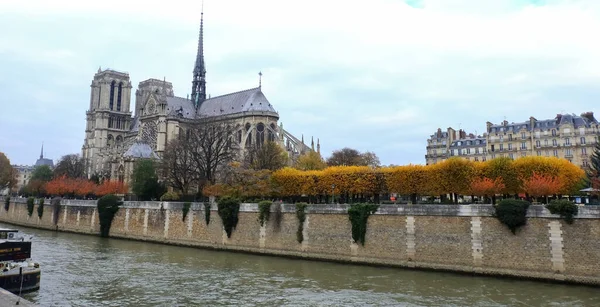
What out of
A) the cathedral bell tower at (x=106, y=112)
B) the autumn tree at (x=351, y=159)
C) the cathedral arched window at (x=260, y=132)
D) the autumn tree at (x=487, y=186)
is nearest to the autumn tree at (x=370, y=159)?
the autumn tree at (x=351, y=159)

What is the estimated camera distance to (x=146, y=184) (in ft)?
154

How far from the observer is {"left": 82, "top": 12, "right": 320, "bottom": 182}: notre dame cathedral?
6600 centimetres

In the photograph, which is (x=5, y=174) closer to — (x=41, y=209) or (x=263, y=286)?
(x=41, y=209)

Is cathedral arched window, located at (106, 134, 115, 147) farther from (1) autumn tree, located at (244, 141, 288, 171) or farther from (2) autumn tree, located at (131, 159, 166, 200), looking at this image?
(1) autumn tree, located at (244, 141, 288, 171)

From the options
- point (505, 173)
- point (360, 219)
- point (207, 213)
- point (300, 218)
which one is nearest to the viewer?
point (360, 219)

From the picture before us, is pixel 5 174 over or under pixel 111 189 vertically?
over

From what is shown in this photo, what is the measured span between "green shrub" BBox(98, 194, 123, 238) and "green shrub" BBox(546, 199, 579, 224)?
3310cm

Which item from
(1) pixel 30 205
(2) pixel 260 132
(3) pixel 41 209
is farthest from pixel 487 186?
(1) pixel 30 205

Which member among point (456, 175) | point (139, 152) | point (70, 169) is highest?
point (139, 152)

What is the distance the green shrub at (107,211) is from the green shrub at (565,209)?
33.1 m

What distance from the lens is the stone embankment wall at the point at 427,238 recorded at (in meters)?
19.7

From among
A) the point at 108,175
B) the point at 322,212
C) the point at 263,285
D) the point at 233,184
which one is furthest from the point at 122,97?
the point at 263,285

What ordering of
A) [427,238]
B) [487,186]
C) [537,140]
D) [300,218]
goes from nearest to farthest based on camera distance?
1. [427,238]
2. [487,186]
3. [300,218]
4. [537,140]

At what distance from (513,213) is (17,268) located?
66.2ft
